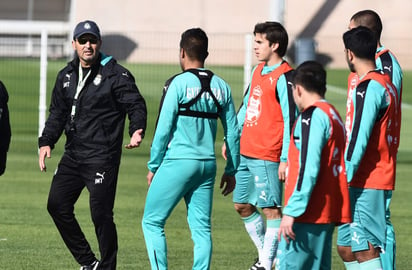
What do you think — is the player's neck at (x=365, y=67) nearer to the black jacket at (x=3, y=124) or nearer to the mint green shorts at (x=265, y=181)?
the mint green shorts at (x=265, y=181)

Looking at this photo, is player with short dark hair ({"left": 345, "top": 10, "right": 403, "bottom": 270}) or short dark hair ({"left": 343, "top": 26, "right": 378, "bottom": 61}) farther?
player with short dark hair ({"left": 345, "top": 10, "right": 403, "bottom": 270})

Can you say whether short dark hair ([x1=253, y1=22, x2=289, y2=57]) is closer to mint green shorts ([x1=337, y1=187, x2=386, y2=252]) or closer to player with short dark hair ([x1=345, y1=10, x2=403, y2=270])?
player with short dark hair ([x1=345, y1=10, x2=403, y2=270])

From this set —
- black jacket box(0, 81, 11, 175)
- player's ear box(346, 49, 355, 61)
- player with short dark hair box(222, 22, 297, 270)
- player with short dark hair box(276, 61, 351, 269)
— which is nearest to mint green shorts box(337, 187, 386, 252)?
player with short dark hair box(276, 61, 351, 269)

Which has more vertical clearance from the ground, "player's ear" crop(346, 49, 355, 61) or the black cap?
"player's ear" crop(346, 49, 355, 61)

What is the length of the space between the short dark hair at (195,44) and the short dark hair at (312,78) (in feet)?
5.26

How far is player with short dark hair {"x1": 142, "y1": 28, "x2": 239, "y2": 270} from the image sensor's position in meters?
8.14

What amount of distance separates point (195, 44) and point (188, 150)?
2.74 feet

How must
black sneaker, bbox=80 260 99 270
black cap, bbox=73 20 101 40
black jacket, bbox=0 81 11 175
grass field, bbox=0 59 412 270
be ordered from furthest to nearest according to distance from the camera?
grass field, bbox=0 59 412 270 → black sneaker, bbox=80 260 99 270 → black cap, bbox=73 20 101 40 → black jacket, bbox=0 81 11 175

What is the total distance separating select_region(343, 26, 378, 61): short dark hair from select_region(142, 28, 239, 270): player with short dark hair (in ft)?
4.04

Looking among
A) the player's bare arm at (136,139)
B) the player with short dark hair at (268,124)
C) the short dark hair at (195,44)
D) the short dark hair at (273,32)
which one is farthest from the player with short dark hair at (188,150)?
the short dark hair at (273,32)

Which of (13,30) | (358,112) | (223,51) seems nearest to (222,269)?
(358,112)

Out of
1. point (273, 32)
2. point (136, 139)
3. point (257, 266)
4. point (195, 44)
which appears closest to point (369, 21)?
point (273, 32)

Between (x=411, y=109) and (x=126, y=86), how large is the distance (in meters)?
20.8

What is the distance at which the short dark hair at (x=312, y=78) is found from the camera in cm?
667
